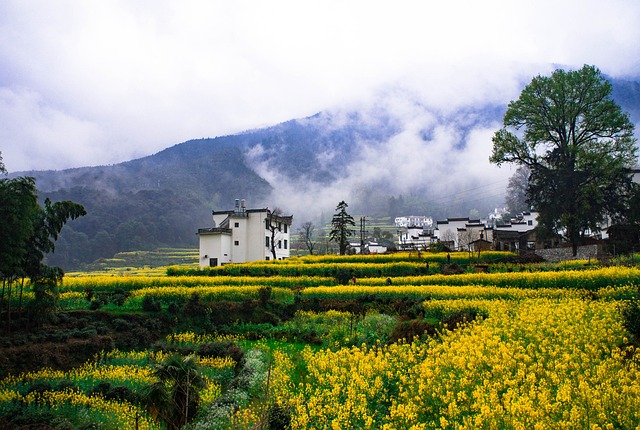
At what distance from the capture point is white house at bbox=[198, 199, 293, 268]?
4666 centimetres

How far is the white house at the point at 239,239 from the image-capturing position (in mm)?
46656

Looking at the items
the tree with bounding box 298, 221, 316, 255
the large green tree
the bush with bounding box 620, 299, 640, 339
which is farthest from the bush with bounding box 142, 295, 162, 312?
the tree with bounding box 298, 221, 316, 255

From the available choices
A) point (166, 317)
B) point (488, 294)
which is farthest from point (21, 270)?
point (488, 294)

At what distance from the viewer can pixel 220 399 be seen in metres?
10.1

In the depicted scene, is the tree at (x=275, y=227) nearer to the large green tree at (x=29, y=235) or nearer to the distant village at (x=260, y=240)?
the distant village at (x=260, y=240)

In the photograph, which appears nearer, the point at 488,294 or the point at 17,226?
the point at 17,226

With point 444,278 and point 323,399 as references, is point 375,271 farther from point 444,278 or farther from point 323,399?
point 323,399

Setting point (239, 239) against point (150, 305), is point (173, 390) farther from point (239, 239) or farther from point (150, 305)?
point (239, 239)

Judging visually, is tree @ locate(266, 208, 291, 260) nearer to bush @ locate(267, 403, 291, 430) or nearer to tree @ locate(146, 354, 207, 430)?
tree @ locate(146, 354, 207, 430)

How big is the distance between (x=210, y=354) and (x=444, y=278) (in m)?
14.5

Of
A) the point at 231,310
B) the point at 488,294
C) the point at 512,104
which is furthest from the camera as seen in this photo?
the point at 512,104

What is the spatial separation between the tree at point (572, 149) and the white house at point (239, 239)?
23550mm

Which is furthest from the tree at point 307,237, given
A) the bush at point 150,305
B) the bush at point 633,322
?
the bush at point 633,322

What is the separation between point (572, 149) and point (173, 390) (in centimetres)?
3721
